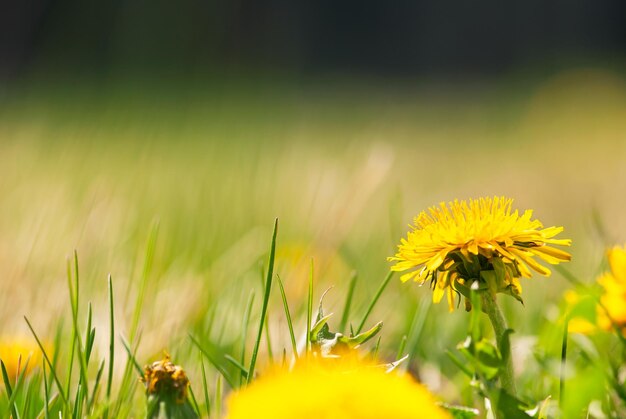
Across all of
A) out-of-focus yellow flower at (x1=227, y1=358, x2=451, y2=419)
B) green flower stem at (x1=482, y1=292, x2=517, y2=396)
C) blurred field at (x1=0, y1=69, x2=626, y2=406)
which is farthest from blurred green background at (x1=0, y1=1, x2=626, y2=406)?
out-of-focus yellow flower at (x1=227, y1=358, x2=451, y2=419)

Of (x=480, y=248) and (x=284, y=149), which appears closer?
A: (x=480, y=248)

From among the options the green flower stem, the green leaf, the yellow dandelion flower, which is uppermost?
the yellow dandelion flower

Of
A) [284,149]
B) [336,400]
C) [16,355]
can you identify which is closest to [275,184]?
[284,149]

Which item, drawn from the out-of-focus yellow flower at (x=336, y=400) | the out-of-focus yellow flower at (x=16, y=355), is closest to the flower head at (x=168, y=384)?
the out-of-focus yellow flower at (x=336, y=400)

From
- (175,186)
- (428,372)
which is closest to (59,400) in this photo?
(428,372)

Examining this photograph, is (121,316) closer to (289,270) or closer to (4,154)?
(289,270)

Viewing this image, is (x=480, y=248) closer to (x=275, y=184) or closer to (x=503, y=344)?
(x=503, y=344)

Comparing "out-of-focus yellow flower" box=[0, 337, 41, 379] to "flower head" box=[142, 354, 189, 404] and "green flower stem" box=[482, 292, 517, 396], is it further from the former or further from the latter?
"green flower stem" box=[482, 292, 517, 396]
